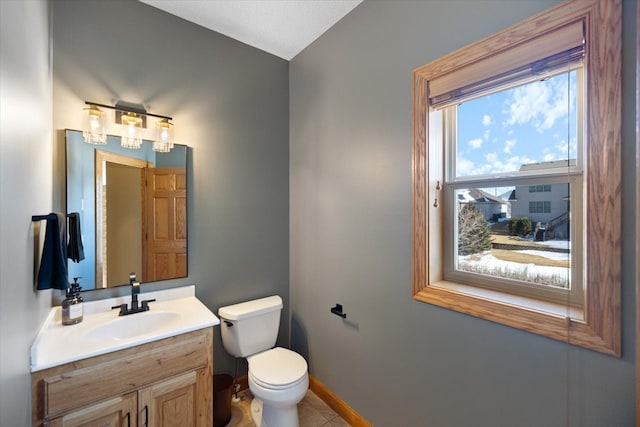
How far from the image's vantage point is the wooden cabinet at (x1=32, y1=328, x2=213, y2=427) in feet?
3.57

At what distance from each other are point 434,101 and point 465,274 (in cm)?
91

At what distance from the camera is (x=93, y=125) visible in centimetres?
155

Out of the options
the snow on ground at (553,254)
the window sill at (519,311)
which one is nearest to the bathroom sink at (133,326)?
the window sill at (519,311)

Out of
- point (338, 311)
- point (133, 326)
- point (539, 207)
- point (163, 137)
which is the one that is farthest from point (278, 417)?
point (163, 137)

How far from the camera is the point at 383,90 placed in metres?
1.59

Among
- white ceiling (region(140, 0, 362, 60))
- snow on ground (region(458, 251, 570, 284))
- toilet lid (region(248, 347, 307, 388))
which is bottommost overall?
toilet lid (region(248, 347, 307, 388))

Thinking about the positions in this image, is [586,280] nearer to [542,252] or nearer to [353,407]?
[542,252]

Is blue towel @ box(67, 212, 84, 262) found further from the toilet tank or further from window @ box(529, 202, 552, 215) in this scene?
window @ box(529, 202, 552, 215)

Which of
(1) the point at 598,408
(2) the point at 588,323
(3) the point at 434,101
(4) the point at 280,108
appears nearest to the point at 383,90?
(3) the point at 434,101

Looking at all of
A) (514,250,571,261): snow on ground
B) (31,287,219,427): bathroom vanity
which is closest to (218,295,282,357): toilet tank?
(31,287,219,427): bathroom vanity

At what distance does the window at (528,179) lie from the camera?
89 cm

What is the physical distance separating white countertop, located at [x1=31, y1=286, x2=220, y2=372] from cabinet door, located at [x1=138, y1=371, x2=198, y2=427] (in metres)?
0.26

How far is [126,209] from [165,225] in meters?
0.24

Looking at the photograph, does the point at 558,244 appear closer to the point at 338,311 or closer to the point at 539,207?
the point at 539,207
